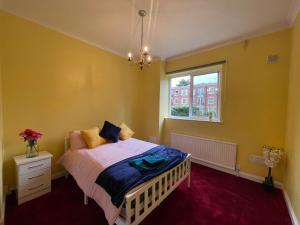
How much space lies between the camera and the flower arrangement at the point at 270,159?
7.05 feet

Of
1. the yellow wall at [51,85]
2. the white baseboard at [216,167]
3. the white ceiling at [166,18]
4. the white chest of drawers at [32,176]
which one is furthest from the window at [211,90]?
the white chest of drawers at [32,176]

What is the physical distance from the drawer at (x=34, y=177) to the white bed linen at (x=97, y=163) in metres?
0.30

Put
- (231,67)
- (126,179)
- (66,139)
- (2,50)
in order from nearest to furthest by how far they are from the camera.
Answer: (126,179)
(2,50)
(66,139)
(231,67)

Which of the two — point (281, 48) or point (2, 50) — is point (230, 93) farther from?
point (2, 50)

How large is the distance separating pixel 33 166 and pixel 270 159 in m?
3.57

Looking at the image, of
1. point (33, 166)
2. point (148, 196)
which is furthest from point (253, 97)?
point (33, 166)

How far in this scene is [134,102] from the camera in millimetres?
4004

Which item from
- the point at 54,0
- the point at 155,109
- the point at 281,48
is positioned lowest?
the point at 155,109

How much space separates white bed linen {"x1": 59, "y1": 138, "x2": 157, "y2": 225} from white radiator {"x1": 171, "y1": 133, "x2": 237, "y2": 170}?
1.19 metres

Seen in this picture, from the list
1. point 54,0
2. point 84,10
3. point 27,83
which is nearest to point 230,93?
point 84,10

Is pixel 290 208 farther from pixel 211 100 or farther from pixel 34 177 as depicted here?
pixel 34 177

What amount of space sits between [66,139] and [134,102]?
1.98 m

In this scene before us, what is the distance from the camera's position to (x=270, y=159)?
7.11 feet

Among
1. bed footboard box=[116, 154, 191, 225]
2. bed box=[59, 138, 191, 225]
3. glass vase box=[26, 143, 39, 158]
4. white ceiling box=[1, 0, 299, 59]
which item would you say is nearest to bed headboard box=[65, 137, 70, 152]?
bed box=[59, 138, 191, 225]
